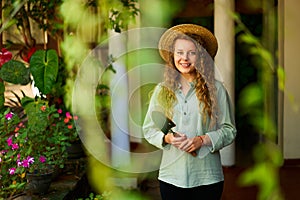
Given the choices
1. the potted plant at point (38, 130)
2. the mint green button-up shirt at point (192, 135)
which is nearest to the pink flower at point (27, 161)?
the potted plant at point (38, 130)

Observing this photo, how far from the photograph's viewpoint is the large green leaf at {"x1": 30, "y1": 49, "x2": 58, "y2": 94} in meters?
3.33

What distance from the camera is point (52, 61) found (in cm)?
338

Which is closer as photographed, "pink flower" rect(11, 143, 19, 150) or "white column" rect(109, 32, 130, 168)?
"pink flower" rect(11, 143, 19, 150)

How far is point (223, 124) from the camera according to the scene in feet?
6.64

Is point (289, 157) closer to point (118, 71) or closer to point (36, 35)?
point (118, 71)

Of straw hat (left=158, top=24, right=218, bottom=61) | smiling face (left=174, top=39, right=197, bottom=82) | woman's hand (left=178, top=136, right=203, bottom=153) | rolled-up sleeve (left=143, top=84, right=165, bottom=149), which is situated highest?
straw hat (left=158, top=24, right=218, bottom=61)

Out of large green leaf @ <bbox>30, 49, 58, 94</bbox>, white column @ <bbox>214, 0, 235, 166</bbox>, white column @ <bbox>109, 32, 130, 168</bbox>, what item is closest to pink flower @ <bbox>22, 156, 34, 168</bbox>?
large green leaf @ <bbox>30, 49, 58, 94</bbox>

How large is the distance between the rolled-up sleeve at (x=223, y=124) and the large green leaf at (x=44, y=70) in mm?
1587

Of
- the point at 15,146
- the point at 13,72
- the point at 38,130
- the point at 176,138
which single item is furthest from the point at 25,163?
the point at 176,138

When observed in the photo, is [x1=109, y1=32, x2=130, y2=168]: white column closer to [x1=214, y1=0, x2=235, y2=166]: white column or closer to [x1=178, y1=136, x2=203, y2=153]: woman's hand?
[x1=214, y1=0, x2=235, y2=166]: white column

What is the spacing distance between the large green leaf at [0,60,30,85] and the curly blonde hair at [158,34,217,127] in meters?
1.81

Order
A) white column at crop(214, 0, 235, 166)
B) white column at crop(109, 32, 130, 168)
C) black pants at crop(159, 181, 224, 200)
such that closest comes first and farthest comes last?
black pants at crop(159, 181, 224, 200) → white column at crop(109, 32, 130, 168) → white column at crop(214, 0, 235, 166)

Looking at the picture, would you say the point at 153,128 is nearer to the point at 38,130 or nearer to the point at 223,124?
the point at 223,124

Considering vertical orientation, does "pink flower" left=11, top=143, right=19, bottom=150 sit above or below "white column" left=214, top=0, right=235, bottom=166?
below
